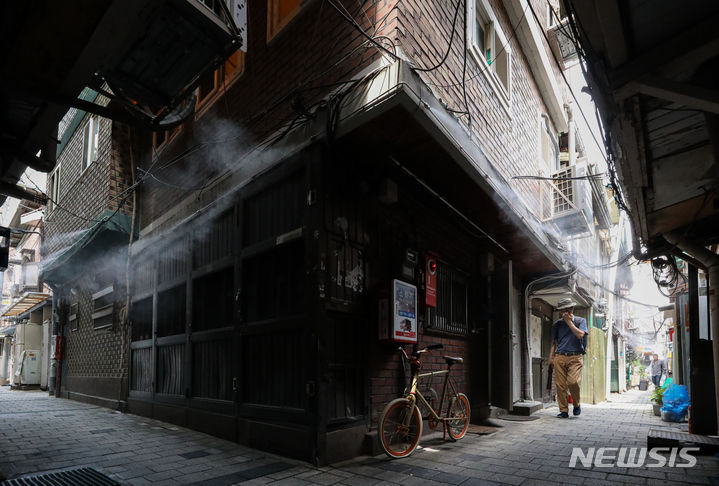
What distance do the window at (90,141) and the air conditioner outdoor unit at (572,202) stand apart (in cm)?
1164

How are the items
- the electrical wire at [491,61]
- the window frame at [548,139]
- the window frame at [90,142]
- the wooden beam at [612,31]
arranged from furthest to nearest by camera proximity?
the window frame at [548,139]
the window frame at [90,142]
the electrical wire at [491,61]
the wooden beam at [612,31]

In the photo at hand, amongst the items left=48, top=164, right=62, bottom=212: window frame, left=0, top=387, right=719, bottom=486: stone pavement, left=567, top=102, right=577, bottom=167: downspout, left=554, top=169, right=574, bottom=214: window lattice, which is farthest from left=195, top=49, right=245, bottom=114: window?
left=567, top=102, right=577, bottom=167: downspout

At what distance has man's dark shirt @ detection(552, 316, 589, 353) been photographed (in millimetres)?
8727

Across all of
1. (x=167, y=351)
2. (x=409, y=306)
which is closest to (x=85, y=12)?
(x=409, y=306)

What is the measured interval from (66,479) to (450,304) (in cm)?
567

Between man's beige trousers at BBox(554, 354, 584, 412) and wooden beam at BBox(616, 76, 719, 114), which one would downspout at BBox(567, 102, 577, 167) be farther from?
wooden beam at BBox(616, 76, 719, 114)

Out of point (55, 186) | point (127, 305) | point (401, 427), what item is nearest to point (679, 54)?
point (401, 427)

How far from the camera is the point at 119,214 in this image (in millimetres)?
9555

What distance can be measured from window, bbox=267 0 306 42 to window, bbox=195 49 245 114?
0.71 metres

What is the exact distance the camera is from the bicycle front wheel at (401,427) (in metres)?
4.89

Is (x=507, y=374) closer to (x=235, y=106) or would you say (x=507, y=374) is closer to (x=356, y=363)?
(x=356, y=363)

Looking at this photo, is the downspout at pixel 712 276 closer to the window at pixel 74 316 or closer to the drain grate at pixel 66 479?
the drain grate at pixel 66 479

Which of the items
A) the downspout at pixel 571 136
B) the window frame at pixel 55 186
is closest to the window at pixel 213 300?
the window frame at pixel 55 186

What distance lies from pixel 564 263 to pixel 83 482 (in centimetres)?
999
